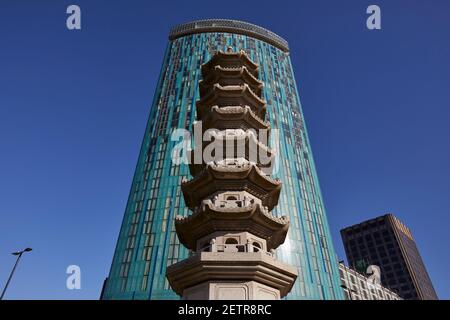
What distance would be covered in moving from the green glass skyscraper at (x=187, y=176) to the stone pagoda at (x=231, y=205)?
2925 centimetres

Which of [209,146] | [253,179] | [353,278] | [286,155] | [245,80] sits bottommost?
[253,179]

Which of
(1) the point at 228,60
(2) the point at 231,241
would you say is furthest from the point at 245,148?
(1) the point at 228,60

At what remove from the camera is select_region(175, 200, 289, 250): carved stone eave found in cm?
1814

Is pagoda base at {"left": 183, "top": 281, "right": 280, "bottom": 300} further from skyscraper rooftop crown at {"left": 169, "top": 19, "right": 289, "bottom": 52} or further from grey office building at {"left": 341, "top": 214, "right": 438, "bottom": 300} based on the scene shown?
grey office building at {"left": 341, "top": 214, "right": 438, "bottom": 300}

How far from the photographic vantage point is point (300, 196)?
59344mm

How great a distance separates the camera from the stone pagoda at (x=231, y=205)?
15.8m

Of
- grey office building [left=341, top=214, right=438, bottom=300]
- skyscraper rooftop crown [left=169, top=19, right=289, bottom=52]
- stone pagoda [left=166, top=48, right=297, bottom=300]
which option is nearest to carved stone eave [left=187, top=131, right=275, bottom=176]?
stone pagoda [left=166, top=48, right=297, bottom=300]

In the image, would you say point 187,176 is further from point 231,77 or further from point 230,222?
point 230,222

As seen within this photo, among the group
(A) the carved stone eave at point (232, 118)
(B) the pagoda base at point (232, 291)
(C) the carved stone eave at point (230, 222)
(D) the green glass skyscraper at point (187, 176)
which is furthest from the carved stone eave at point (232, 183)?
(D) the green glass skyscraper at point (187, 176)

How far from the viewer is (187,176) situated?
186ft

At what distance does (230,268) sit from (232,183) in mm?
5797
